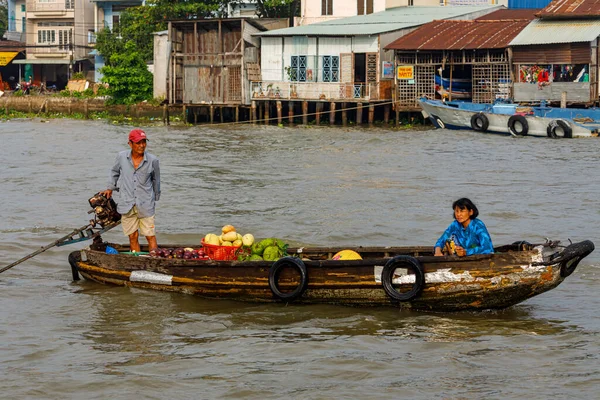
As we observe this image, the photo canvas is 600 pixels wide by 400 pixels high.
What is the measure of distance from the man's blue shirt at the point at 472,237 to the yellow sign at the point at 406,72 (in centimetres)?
2556

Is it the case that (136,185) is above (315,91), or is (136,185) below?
below

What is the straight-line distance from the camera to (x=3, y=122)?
126 ft

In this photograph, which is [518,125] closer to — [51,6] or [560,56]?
[560,56]

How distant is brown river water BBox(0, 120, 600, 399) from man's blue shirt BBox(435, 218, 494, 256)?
615 mm

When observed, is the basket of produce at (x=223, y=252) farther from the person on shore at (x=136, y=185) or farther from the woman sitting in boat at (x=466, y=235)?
the woman sitting in boat at (x=466, y=235)

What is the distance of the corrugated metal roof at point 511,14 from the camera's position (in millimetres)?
36094

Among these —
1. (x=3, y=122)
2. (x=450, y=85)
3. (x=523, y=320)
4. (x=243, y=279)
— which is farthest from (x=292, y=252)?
(x=3, y=122)

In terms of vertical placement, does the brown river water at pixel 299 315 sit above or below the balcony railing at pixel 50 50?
below

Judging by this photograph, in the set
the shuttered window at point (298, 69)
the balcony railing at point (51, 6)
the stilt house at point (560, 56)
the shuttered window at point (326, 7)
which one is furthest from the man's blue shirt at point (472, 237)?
the balcony railing at point (51, 6)

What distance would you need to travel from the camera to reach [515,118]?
1131 inches

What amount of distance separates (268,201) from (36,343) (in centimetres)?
879

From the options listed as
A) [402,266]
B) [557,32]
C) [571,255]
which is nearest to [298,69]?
[557,32]

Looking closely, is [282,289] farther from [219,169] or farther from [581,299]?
[219,169]

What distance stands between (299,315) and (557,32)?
2432cm
